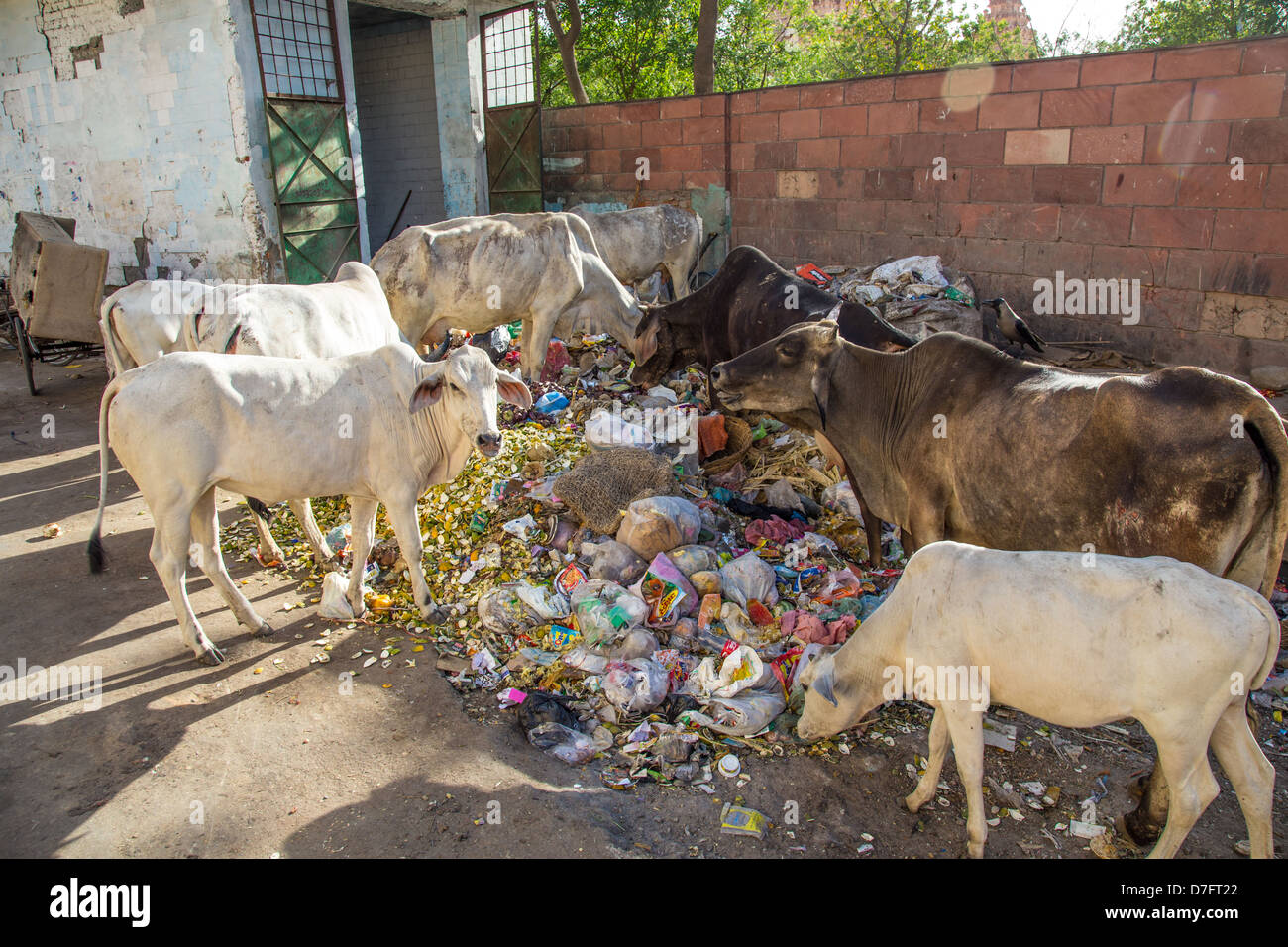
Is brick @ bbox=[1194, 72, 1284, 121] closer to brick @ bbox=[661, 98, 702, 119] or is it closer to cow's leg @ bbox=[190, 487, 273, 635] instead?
brick @ bbox=[661, 98, 702, 119]

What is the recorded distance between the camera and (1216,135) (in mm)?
8086

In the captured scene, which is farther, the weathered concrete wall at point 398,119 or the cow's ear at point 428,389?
the weathered concrete wall at point 398,119

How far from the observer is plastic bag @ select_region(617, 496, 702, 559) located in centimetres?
557

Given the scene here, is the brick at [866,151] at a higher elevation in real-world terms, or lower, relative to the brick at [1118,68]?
lower

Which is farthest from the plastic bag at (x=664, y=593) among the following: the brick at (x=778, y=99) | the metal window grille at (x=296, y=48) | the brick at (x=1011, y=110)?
the metal window grille at (x=296, y=48)

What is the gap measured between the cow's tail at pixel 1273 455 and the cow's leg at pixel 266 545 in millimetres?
5934

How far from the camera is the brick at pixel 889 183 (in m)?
10.6

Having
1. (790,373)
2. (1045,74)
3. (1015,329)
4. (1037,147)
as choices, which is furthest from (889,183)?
(790,373)

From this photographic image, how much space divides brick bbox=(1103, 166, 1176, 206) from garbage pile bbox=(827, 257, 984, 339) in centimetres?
168

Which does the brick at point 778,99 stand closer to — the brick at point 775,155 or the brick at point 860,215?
the brick at point 775,155

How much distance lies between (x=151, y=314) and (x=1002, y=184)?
8.73 meters

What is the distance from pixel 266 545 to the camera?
6.32 m

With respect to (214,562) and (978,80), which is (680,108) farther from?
(214,562)

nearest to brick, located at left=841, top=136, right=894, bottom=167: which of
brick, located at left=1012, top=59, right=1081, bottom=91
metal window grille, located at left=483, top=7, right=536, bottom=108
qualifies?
brick, located at left=1012, top=59, right=1081, bottom=91
